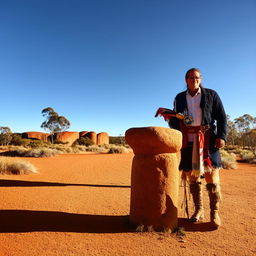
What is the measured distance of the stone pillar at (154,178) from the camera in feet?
7.55

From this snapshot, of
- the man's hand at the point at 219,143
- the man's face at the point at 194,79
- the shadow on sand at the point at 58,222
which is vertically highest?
the man's face at the point at 194,79

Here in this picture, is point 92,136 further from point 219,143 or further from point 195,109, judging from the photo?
point 219,143

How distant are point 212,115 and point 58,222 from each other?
260 centimetres

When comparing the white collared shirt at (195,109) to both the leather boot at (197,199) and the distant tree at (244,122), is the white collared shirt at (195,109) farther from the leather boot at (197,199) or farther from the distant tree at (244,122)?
the distant tree at (244,122)

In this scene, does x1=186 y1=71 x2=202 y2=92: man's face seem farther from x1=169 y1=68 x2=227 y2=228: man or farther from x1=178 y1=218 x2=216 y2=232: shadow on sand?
x1=178 y1=218 x2=216 y2=232: shadow on sand

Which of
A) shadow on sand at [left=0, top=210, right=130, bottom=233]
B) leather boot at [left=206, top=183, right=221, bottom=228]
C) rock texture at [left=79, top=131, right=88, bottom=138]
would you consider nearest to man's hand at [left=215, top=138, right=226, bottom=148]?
leather boot at [left=206, top=183, right=221, bottom=228]

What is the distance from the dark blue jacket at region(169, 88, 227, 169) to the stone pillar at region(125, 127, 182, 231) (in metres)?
0.61

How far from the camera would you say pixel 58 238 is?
220cm

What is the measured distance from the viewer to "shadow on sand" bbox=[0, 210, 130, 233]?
2432mm

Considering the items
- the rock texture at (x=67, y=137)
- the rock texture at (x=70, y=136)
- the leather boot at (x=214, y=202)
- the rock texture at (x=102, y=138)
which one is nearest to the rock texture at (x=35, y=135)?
the rock texture at (x=70, y=136)

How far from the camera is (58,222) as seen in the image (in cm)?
265

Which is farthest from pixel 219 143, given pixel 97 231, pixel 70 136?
pixel 70 136

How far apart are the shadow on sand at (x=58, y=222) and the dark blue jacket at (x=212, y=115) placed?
1529mm

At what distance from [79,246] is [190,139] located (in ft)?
6.16
